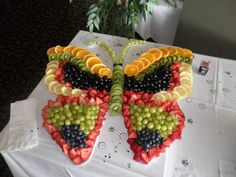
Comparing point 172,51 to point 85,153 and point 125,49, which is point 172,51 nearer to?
point 125,49

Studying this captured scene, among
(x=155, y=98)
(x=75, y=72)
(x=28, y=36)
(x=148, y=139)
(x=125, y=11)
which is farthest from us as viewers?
(x=28, y=36)

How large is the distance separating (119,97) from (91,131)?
20 centimetres

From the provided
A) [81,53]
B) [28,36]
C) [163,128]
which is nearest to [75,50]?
[81,53]

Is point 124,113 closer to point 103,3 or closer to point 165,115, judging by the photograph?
point 165,115

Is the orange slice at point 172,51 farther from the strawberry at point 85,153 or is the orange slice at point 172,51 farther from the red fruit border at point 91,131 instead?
the strawberry at point 85,153

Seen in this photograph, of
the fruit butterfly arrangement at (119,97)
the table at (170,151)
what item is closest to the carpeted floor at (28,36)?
the table at (170,151)

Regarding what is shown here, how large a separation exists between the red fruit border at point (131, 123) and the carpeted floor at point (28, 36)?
964 millimetres

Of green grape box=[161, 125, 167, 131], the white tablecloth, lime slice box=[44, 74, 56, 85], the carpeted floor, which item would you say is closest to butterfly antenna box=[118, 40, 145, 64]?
lime slice box=[44, 74, 56, 85]

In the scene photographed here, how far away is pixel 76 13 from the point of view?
2.85 meters

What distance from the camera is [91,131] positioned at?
1000 mm

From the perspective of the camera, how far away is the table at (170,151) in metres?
0.94

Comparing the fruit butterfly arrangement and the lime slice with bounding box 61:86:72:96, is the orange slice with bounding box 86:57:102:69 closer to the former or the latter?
the fruit butterfly arrangement

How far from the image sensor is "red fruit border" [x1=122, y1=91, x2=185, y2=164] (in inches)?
36.9

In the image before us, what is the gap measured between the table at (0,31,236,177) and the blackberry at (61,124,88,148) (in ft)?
0.20
